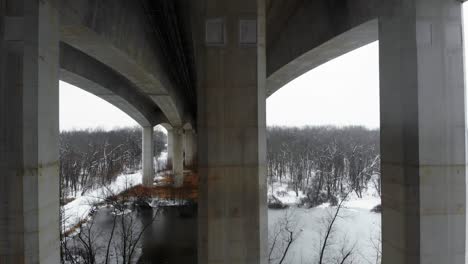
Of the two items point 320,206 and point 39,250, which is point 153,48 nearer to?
point 39,250

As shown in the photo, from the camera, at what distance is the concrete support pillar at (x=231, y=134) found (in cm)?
766

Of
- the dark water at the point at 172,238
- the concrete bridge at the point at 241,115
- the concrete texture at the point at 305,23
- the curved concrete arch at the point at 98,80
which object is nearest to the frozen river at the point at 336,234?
the dark water at the point at 172,238

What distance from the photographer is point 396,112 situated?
7172 mm

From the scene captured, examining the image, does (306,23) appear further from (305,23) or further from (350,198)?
(350,198)

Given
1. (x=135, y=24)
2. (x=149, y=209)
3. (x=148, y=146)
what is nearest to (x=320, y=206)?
(x=149, y=209)

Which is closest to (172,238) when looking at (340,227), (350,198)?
(340,227)

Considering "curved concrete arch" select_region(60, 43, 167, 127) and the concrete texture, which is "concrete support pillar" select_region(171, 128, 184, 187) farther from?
the concrete texture

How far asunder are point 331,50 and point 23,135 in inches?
369

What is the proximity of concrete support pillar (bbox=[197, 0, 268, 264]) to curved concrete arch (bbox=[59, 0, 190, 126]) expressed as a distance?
2.72 metres

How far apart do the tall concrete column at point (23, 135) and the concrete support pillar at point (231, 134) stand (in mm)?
3564

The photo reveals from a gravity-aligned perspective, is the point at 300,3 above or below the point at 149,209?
above

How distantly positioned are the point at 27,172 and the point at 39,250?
5.08ft

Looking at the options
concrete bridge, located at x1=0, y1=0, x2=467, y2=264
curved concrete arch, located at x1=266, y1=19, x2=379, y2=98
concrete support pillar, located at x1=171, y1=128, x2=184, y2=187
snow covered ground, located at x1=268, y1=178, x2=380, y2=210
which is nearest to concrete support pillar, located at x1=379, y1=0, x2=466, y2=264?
concrete bridge, located at x1=0, y1=0, x2=467, y2=264

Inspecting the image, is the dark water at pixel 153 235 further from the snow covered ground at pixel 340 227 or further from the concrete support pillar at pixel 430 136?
the concrete support pillar at pixel 430 136
